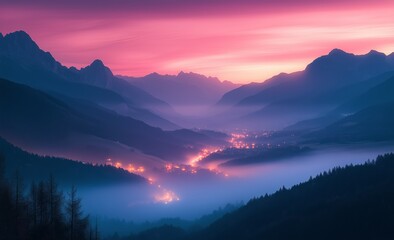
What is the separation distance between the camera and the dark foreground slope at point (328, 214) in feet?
513

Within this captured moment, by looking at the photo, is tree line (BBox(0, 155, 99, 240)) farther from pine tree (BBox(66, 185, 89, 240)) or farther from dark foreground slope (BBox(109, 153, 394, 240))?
dark foreground slope (BBox(109, 153, 394, 240))

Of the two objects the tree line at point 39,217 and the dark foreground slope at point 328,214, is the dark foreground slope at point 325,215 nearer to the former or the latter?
the dark foreground slope at point 328,214

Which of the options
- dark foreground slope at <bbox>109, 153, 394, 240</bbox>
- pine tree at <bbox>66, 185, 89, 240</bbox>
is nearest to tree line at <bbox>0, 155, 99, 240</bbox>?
pine tree at <bbox>66, 185, 89, 240</bbox>

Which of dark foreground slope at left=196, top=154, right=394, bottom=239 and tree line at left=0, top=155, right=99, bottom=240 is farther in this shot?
dark foreground slope at left=196, top=154, right=394, bottom=239

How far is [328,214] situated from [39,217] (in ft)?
325

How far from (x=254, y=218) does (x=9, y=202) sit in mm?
116106

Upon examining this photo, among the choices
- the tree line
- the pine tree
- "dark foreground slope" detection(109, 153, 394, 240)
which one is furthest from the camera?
"dark foreground slope" detection(109, 153, 394, 240)

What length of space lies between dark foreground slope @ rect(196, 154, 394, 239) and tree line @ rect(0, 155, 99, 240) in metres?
87.1

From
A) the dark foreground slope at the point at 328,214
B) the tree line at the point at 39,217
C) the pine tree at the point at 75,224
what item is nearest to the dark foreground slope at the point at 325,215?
the dark foreground slope at the point at 328,214

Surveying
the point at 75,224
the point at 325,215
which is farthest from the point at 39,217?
the point at 325,215

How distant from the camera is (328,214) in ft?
545

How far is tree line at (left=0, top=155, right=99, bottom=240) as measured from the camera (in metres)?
71.9

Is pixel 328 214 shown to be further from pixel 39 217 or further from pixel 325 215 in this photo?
pixel 39 217

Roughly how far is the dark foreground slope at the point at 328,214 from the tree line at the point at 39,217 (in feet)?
286
